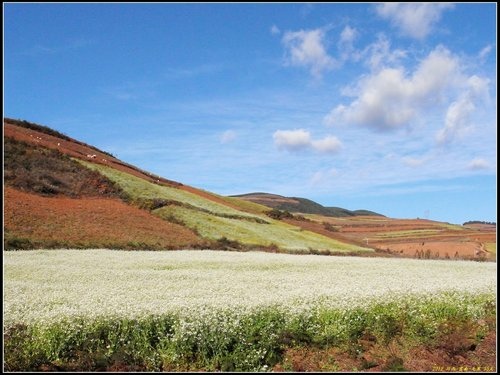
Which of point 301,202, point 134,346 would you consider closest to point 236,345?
point 134,346

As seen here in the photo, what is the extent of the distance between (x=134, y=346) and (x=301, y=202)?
178205mm

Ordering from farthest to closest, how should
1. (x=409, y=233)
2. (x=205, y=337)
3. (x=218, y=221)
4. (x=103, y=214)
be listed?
1. (x=409, y=233)
2. (x=218, y=221)
3. (x=103, y=214)
4. (x=205, y=337)

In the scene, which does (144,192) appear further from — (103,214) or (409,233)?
(409,233)

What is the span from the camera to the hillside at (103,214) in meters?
40.7

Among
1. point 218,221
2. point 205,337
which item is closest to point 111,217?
point 218,221

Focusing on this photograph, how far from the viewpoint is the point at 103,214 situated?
48625 mm

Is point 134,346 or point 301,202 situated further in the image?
point 301,202

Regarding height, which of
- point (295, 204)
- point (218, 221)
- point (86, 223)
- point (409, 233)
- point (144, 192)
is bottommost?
point (86, 223)

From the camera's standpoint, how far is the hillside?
134 ft

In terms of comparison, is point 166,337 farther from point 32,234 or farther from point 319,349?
point 32,234

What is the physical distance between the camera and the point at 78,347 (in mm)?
11797

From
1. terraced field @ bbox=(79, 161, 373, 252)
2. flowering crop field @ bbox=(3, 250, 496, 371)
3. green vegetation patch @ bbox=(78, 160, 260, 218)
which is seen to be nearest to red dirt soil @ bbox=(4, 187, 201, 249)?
terraced field @ bbox=(79, 161, 373, 252)

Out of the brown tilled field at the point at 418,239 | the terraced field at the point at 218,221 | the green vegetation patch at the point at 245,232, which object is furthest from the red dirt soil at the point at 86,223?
the brown tilled field at the point at 418,239

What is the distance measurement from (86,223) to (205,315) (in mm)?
34218
